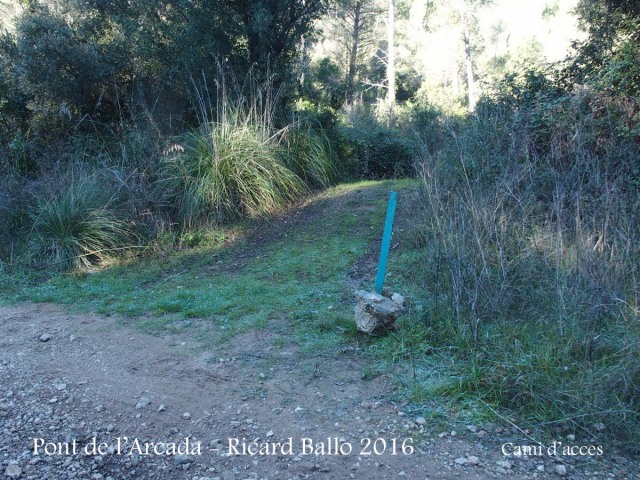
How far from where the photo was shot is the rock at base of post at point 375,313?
4977 millimetres

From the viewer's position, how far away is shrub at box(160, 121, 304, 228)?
912 centimetres

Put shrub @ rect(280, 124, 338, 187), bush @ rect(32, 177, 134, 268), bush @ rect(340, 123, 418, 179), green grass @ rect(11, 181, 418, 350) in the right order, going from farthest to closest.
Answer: bush @ rect(340, 123, 418, 179) → shrub @ rect(280, 124, 338, 187) → bush @ rect(32, 177, 134, 268) → green grass @ rect(11, 181, 418, 350)

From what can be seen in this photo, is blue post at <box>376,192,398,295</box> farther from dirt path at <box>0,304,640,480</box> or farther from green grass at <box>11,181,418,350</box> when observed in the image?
dirt path at <box>0,304,640,480</box>

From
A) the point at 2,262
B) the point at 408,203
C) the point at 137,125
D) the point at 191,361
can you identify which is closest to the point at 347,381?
the point at 191,361

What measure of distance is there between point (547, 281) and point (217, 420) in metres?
3.06

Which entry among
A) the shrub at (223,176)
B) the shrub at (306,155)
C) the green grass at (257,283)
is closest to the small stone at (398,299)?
the green grass at (257,283)

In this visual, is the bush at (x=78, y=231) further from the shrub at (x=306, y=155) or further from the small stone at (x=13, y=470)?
the small stone at (x=13, y=470)

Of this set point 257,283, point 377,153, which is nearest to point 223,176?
point 257,283

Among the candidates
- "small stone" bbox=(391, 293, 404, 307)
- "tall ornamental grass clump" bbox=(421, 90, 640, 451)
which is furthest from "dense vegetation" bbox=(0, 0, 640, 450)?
"small stone" bbox=(391, 293, 404, 307)

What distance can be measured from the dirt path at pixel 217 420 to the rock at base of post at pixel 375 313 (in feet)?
0.96

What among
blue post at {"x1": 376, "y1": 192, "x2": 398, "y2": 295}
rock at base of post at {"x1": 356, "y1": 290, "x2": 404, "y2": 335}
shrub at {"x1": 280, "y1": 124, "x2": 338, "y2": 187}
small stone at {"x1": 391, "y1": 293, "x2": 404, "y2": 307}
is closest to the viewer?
rock at base of post at {"x1": 356, "y1": 290, "x2": 404, "y2": 335}

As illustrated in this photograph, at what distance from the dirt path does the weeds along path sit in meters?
0.01

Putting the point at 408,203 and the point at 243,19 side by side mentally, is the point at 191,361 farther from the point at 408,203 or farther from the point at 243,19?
the point at 243,19

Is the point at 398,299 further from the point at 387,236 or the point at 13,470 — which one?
the point at 13,470
